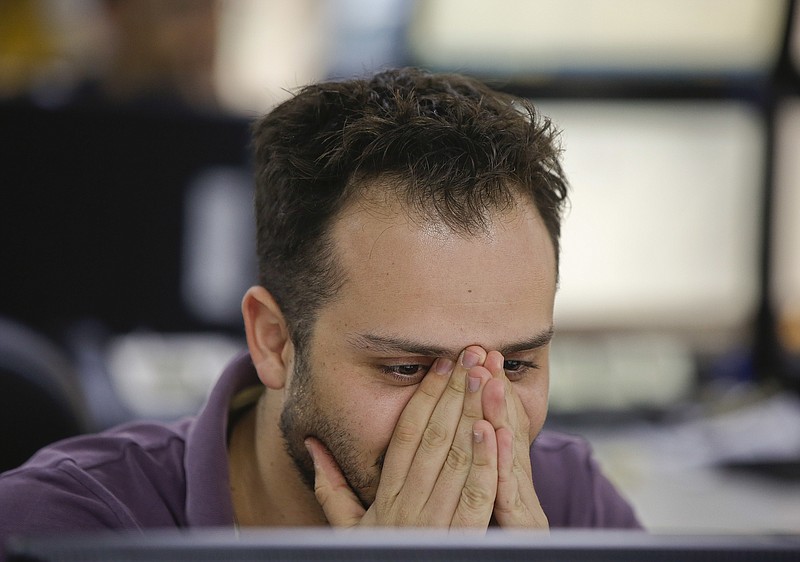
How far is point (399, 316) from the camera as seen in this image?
1.02 metres

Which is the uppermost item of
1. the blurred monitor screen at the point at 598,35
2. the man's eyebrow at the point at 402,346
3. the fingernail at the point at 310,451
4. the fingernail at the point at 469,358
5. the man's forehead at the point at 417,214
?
the blurred monitor screen at the point at 598,35

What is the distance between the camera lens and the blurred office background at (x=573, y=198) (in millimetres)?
2104

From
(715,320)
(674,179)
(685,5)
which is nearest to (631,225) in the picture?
(674,179)

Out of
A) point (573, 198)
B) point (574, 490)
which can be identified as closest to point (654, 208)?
point (573, 198)

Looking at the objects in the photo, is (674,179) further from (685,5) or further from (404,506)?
(404,506)

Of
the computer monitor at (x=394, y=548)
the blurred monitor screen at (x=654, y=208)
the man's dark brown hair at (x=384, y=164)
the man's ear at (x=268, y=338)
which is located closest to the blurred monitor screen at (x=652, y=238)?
the blurred monitor screen at (x=654, y=208)

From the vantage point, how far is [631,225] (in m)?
2.24

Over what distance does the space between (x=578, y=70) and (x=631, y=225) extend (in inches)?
14.8

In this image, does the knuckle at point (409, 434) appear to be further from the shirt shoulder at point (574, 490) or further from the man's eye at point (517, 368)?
the shirt shoulder at point (574, 490)

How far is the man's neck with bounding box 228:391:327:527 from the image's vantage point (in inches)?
46.1

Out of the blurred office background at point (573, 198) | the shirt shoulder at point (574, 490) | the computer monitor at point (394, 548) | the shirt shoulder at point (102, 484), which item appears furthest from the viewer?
the blurred office background at point (573, 198)

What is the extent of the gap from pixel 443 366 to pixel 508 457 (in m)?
0.12

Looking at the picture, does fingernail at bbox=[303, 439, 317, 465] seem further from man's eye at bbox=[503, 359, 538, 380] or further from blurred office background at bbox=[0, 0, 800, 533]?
blurred office background at bbox=[0, 0, 800, 533]

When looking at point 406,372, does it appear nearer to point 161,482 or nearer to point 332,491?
point 332,491
